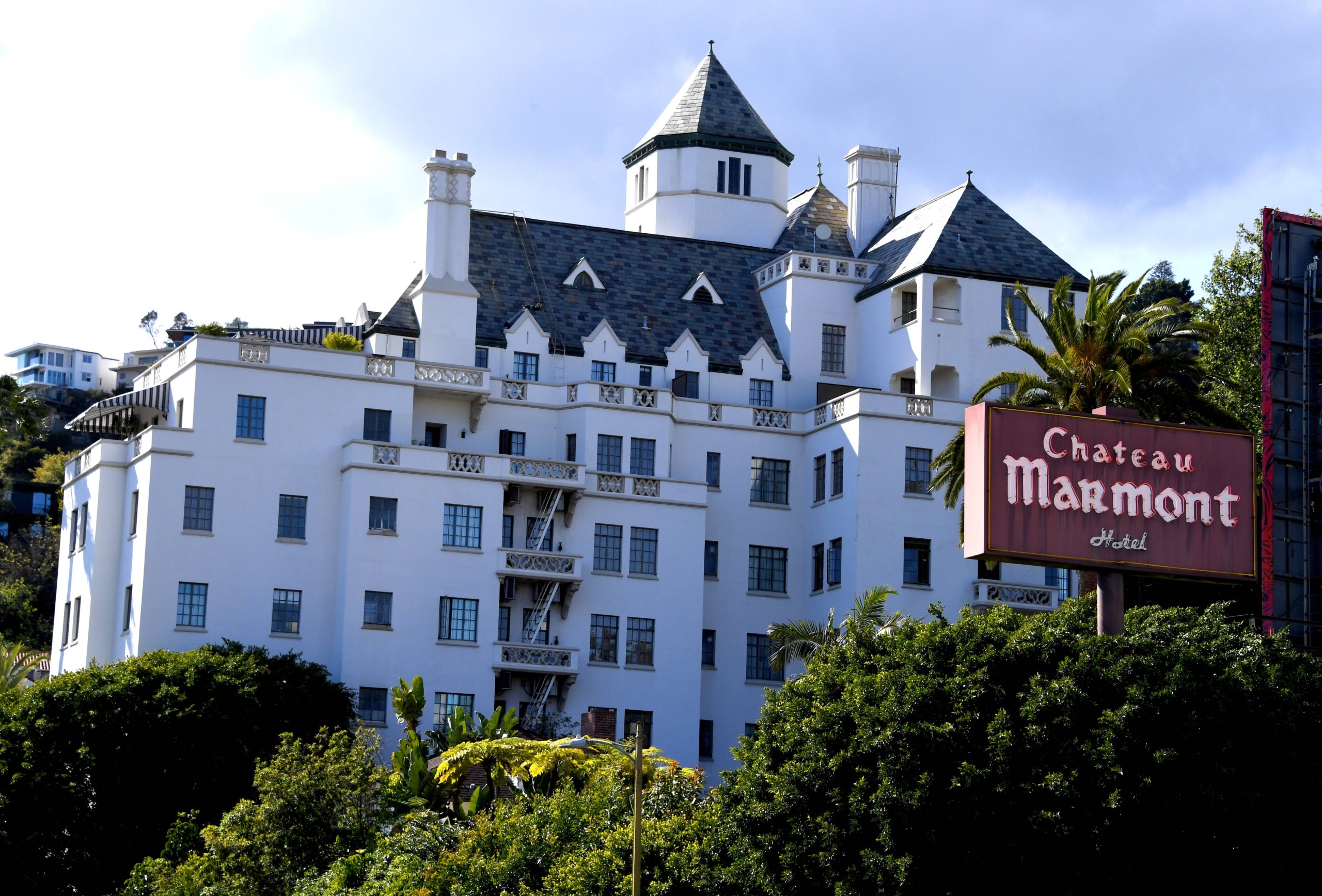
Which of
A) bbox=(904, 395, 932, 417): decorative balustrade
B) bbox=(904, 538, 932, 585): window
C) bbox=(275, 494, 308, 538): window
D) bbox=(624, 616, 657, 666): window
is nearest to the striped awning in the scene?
bbox=(275, 494, 308, 538): window

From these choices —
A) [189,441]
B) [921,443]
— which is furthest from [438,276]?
[921,443]

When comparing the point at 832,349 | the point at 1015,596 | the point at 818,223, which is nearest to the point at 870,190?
the point at 818,223

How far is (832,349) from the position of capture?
81.8 meters

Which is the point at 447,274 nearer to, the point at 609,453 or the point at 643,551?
the point at 609,453

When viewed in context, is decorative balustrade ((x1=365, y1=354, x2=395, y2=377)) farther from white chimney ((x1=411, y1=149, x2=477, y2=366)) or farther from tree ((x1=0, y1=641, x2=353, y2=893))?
tree ((x1=0, y1=641, x2=353, y2=893))

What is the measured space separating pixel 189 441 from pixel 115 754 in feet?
43.4

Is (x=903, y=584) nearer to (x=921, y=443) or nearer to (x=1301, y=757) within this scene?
(x=921, y=443)

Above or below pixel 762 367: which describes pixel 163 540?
below

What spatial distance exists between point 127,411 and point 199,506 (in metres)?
7.30

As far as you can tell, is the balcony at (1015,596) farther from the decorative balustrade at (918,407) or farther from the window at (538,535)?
the window at (538,535)

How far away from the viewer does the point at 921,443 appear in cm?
7438

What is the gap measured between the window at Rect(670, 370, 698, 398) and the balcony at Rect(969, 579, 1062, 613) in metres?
14.4

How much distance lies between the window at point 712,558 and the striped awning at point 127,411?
2128cm

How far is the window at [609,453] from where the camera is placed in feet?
245
